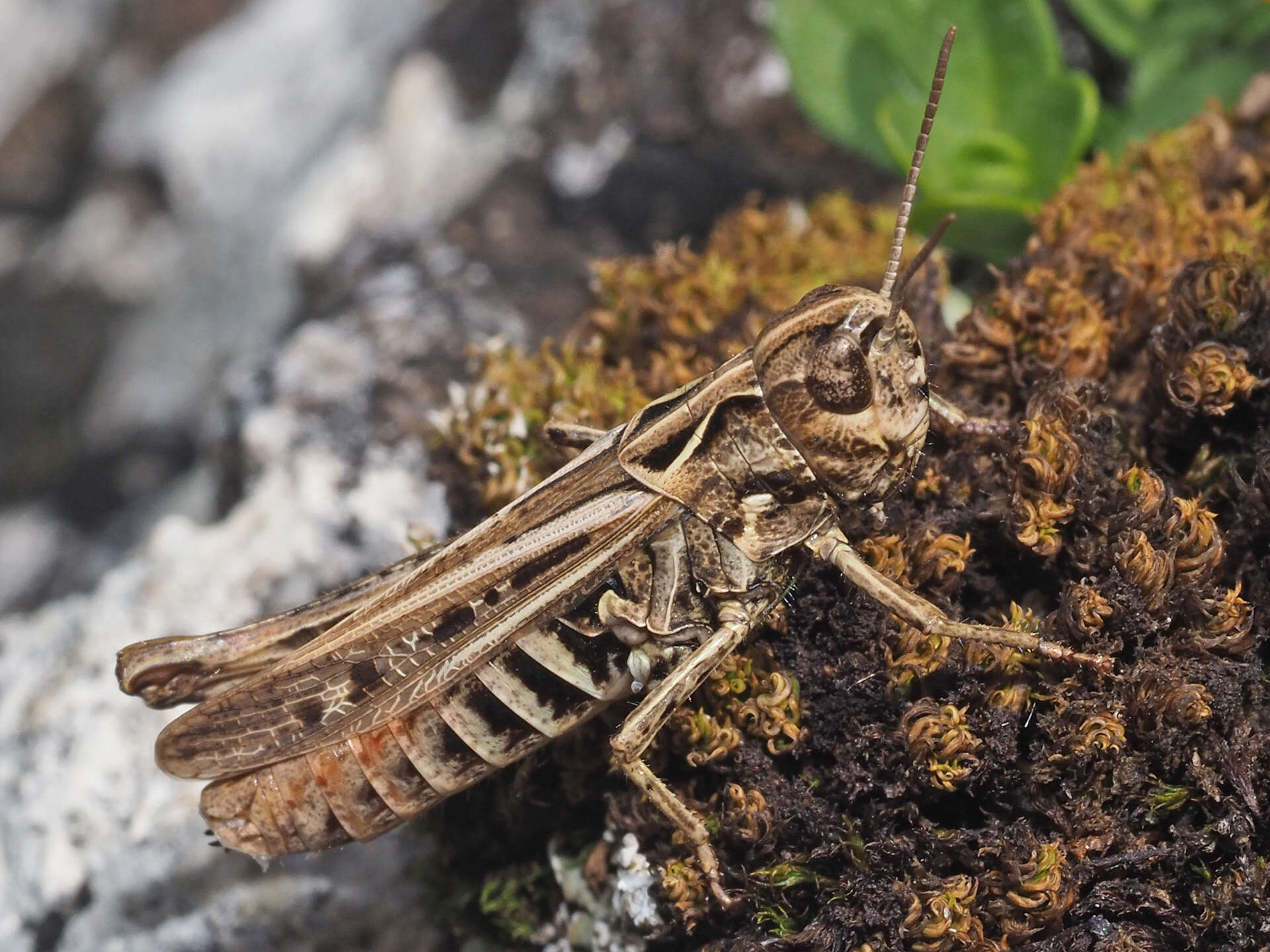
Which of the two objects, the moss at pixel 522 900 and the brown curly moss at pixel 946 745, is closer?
the brown curly moss at pixel 946 745

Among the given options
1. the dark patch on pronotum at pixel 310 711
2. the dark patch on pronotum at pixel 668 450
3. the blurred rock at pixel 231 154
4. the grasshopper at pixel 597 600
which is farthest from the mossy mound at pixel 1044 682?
the blurred rock at pixel 231 154

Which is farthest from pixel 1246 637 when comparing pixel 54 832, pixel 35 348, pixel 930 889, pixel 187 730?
pixel 35 348

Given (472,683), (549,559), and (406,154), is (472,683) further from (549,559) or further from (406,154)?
(406,154)

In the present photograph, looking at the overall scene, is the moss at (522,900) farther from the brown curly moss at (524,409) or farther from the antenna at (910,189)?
the antenna at (910,189)

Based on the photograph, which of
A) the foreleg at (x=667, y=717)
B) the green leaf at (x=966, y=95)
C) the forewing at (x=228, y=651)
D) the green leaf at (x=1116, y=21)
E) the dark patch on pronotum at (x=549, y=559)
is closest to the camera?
the foreleg at (x=667, y=717)

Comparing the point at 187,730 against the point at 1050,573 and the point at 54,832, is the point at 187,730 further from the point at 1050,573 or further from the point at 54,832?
the point at 1050,573

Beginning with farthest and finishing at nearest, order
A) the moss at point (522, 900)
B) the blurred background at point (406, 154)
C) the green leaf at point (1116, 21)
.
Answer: the green leaf at point (1116, 21)
the blurred background at point (406, 154)
the moss at point (522, 900)

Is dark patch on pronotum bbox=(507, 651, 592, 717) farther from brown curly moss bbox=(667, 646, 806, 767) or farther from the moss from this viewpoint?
the moss

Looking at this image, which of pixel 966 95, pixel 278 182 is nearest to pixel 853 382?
pixel 966 95
